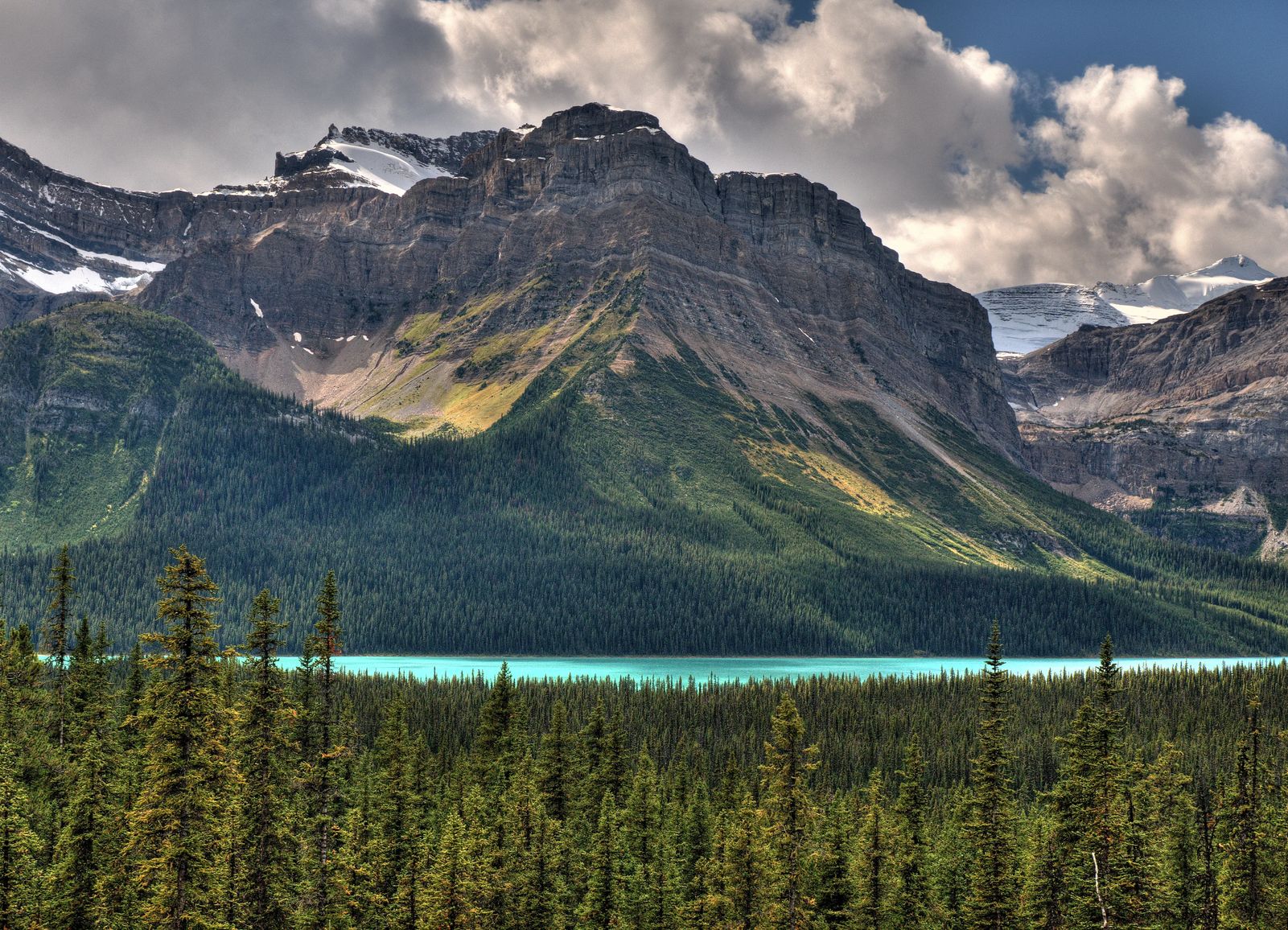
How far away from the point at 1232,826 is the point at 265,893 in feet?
184

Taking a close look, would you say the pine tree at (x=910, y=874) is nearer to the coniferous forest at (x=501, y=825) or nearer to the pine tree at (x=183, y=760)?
the coniferous forest at (x=501, y=825)

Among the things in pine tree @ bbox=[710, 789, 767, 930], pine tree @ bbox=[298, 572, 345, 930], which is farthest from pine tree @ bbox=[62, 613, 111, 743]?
pine tree @ bbox=[710, 789, 767, 930]

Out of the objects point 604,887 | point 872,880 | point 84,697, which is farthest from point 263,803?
point 84,697

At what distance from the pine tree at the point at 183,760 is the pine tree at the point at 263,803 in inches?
273

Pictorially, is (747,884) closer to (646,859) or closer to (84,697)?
(646,859)

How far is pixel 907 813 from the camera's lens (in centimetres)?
8338

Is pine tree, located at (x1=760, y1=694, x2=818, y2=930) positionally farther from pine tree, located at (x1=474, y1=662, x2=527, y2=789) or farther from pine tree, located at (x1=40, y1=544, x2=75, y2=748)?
pine tree, located at (x1=40, y1=544, x2=75, y2=748)

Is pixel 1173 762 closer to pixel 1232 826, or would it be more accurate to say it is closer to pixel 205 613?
pixel 1232 826

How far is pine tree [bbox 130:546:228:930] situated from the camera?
47.6m

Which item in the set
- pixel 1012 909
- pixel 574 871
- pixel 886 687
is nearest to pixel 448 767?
pixel 574 871

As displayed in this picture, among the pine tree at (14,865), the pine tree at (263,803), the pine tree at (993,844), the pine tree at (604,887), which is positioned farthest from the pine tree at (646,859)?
the pine tree at (14,865)

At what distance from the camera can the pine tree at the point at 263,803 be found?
57250 mm

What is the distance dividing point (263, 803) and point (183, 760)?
9799 millimetres

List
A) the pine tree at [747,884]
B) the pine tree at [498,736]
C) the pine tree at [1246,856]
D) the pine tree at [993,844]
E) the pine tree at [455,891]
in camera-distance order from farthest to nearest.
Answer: the pine tree at [498,736] → the pine tree at [1246,856] → the pine tree at [747,884] → the pine tree at [993,844] → the pine tree at [455,891]
